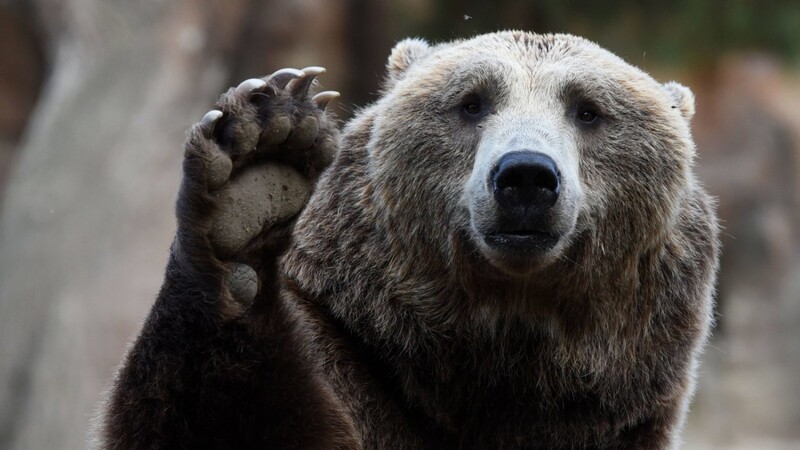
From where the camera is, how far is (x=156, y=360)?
3.64 m

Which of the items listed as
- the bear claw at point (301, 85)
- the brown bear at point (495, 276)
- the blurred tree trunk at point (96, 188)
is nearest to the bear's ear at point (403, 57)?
the brown bear at point (495, 276)

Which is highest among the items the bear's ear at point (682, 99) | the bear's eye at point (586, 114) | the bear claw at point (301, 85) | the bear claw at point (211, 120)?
the bear claw at point (301, 85)

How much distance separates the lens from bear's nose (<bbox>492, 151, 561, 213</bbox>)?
3.69 meters

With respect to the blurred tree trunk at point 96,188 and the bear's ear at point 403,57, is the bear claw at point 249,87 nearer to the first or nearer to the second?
the bear's ear at point 403,57

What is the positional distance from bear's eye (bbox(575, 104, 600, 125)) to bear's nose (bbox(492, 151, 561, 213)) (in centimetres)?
53

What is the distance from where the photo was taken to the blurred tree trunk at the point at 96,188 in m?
9.57

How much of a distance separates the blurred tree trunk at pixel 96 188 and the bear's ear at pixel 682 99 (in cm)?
565

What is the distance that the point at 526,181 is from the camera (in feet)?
12.2

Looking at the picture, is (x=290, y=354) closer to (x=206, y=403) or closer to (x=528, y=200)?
(x=206, y=403)

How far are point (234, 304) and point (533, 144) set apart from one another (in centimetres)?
111

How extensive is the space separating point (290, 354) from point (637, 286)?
1345 mm

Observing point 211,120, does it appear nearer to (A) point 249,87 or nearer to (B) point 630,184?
(A) point 249,87

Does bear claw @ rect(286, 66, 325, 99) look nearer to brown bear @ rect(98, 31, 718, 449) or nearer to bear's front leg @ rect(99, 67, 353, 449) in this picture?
bear's front leg @ rect(99, 67, 353, 449)

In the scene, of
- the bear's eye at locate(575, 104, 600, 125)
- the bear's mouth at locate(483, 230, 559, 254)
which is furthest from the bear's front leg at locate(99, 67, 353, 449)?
the bear's eye at locate(575, 104, 600, 125)
